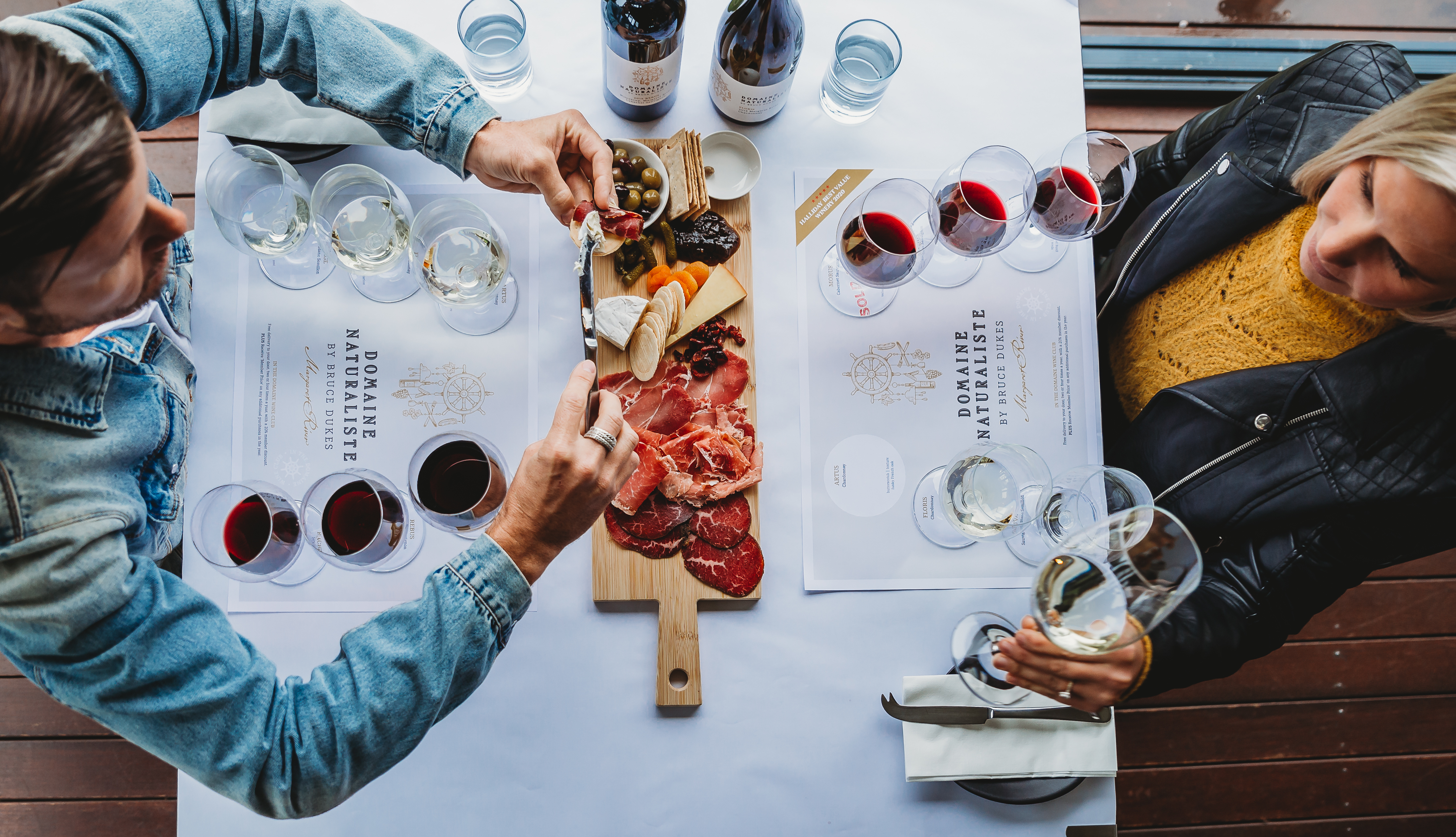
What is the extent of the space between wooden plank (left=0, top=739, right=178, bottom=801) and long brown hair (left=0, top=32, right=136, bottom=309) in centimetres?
140

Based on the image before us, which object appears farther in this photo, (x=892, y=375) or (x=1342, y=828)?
(x=1342, y=828)

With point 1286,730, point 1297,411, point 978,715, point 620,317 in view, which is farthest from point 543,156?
point 1286,730

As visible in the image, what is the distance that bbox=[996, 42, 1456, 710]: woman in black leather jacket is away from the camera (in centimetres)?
102

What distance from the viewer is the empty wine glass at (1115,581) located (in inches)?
37.7

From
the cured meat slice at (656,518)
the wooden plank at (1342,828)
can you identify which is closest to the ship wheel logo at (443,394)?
the cured meat slice at (656,518)

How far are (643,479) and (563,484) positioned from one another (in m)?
0.22

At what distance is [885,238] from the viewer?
3.76 feet

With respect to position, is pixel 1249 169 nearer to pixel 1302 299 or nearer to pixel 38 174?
pixel 1302 299

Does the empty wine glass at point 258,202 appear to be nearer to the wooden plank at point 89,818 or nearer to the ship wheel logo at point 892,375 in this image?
the ship wheel logo at point 892,375

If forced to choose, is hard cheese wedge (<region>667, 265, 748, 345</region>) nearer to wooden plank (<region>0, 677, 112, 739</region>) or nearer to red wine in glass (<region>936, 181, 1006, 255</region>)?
red wine in glass (<region>936, 181, 1006, 255</region>)

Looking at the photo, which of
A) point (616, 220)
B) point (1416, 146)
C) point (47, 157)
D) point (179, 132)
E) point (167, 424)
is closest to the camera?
point (47, 157)

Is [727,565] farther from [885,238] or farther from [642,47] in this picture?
[642,47]

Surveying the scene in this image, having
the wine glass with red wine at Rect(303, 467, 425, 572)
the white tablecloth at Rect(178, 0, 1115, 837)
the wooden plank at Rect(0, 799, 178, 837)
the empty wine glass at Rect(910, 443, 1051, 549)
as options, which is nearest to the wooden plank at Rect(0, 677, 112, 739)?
the wooden plank at Rect(0, 799, 178, 837)

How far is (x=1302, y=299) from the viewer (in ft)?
3.72
